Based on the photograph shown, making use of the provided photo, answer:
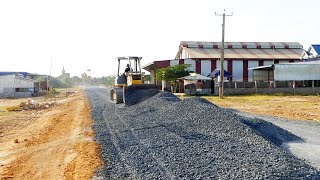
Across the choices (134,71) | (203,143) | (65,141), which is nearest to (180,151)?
(203,143)

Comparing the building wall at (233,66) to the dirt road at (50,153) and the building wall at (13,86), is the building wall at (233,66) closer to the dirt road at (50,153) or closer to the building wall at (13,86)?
the building wall at (13,86)

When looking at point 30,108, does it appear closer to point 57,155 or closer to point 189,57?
point 57,155

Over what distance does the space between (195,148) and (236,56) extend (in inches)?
1738

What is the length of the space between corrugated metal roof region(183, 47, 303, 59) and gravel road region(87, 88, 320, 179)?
37.2 metres

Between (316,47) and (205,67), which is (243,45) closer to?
(205,67)

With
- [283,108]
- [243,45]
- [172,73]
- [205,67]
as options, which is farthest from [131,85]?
[243,45]

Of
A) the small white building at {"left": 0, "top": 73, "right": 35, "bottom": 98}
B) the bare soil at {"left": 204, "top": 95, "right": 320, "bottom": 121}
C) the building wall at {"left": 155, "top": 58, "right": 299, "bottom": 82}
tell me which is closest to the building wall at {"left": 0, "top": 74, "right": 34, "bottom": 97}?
the small white building at {"left": 0, "top": 73, "right": 35, "bottom": 98}

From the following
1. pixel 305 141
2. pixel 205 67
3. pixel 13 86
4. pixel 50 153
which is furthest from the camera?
pixel 205 67

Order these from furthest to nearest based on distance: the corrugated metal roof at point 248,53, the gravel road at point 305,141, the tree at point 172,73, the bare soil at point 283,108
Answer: the corrugated metal roof at point 248,53 < the tree at point 172,73 < the bare soil at point 283,108 < the gravel road at point 305,141

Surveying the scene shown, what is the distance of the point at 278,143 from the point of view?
32.9 feet

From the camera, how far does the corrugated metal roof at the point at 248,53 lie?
51188 millimetres

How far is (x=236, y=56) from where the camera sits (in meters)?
51.2

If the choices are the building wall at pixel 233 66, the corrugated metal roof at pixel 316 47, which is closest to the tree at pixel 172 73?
the building wall at pixel 233 66

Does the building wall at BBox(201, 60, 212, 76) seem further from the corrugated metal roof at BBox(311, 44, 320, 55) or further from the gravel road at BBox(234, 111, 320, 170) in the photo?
the gravel road at BBox(234, 111, 320, 170)
